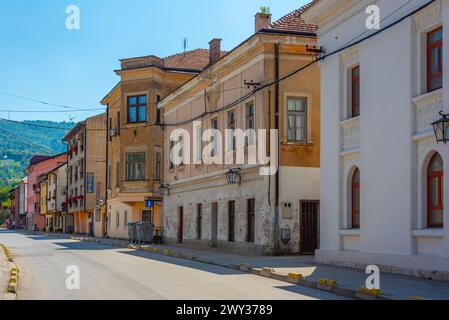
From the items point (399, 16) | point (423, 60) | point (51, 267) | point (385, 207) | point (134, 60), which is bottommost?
point (51, 267)

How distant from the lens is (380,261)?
1800cm

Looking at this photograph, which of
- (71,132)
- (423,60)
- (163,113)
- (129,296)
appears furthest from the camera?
(71,132)

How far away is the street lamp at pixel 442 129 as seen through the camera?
15.1 m

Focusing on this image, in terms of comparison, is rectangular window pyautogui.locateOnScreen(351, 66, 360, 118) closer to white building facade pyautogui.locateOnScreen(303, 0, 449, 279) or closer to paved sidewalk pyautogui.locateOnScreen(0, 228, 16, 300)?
white building facade pyautogui.locateOnScreen(303, 0, 449, 279)

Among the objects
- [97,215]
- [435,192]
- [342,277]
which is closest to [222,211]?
[342,277]

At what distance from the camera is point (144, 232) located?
130 ft

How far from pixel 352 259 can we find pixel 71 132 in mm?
53963

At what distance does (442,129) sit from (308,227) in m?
11.9

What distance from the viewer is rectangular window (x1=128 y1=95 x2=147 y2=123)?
44844mm

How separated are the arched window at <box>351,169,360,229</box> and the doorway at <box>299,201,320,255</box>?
594cm

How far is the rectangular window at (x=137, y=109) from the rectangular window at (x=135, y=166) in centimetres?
234

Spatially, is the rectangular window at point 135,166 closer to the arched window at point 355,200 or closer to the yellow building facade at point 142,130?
the yellow building facade at point 142,130
